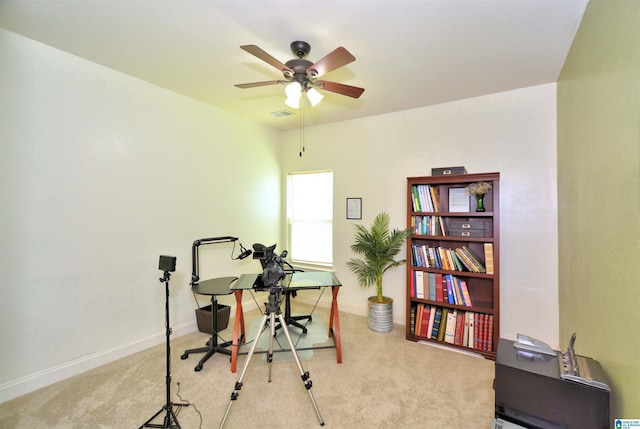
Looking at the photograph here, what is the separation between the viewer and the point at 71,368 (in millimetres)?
2299

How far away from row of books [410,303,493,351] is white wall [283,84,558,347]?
340 millimetres

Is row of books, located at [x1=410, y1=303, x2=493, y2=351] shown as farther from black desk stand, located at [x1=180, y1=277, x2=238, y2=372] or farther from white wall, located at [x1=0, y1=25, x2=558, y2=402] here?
black desk stand, located at [x1=180, y1=277, x2=238, y2=372]

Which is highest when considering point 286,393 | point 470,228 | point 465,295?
point 470,228

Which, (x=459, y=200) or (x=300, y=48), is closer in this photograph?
(x=300, y=48)

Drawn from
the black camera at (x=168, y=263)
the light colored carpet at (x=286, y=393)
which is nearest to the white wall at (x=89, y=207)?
the light colored carpet at (x=286, y=393)

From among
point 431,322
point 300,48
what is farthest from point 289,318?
point 300,48

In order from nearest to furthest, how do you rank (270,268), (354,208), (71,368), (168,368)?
(168,368), (270,268), (71,368), (354,208)

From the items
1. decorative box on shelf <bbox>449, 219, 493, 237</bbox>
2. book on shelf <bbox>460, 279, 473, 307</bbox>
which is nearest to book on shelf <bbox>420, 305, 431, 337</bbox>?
book on shelf <bbox>460, 279, 473, 307</bbox>

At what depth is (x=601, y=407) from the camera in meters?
1.17

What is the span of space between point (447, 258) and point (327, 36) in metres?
2.36

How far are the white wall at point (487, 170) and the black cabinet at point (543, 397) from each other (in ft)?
5.14

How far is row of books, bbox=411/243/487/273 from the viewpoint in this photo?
2832 millimetres

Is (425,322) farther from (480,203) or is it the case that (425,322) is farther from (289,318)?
(289,318)

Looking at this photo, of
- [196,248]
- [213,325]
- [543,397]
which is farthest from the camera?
[196,248]
